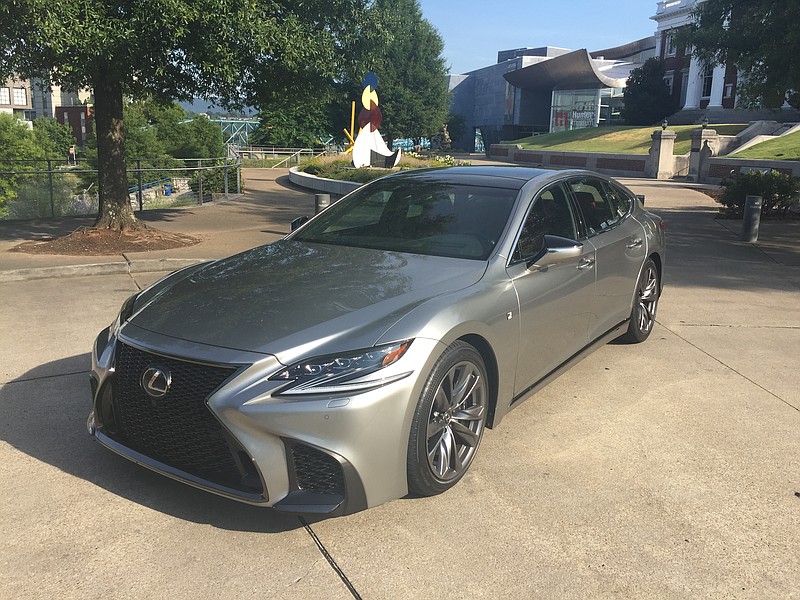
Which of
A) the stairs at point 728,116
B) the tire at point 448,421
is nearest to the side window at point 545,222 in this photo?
the tire at point 448,421

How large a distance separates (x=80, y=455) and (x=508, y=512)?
2335mm

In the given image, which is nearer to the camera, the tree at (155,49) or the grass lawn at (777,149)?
the tree at (155,49)

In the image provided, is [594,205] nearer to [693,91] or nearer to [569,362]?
[569,362]

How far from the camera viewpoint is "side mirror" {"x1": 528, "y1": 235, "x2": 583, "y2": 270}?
14.1 feet

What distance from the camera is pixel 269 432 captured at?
3.01 metres

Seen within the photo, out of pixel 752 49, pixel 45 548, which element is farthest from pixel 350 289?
pixel 752 49

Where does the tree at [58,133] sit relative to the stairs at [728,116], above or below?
below

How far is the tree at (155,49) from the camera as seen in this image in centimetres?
852

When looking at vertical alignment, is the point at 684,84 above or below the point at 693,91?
above

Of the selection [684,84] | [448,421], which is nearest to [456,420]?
[448,421]

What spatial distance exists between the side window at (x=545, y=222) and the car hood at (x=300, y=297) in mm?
443

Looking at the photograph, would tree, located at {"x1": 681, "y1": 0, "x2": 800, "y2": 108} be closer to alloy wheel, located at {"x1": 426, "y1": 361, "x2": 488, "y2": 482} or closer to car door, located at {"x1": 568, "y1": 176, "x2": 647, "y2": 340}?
car door, located at {"x1": 568, "y1": 176, "x2": 647, "y2": 340}

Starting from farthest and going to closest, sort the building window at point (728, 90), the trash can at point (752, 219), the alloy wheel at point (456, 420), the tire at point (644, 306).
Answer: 1. the building window at point (728, 90)
2. the trash can at point (752, 219)
3. the tire at point (644, 306)
4. the alloy wheel at point (456, 420)

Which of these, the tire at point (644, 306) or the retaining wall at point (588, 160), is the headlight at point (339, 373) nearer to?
the tire at point (644, 306)
